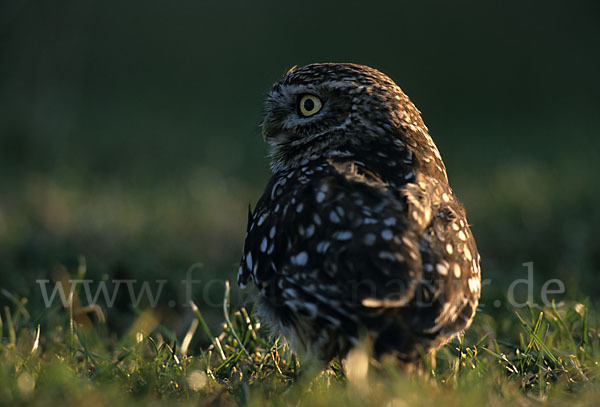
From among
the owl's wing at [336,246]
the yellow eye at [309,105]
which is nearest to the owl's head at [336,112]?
the yellow eye at [309,105]

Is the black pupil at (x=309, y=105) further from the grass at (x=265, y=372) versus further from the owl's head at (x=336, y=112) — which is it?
the grass at (x=265, y=372)

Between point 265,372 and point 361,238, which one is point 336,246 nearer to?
point 361,238

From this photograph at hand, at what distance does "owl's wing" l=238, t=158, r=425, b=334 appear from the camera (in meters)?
2.42

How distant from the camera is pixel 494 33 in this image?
1433cm

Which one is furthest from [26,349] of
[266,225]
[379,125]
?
[379,125]

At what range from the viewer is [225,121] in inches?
472

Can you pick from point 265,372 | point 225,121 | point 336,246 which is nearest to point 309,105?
point 336,246

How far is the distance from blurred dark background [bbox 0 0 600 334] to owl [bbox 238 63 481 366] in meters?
1.55

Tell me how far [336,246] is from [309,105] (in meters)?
1.10

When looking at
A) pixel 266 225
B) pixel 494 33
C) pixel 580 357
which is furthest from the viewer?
pixel 494 33

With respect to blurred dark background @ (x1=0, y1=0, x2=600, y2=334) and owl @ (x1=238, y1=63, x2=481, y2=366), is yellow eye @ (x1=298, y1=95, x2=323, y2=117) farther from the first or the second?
blurred dark background @ (x1=0, y1=0, x2=600, y2=334)

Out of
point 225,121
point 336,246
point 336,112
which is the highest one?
point 336,112

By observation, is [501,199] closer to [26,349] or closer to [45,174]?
[26,349]

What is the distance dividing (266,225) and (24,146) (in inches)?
277
